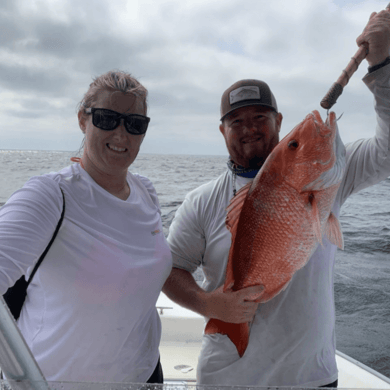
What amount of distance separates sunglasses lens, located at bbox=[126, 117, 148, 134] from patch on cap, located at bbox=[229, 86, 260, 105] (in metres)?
0.51

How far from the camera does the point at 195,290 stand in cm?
204

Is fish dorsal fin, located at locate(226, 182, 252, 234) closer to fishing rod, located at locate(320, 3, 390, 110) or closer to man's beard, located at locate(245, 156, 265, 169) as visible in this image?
man's beard, located at locate(245, 156, 265, 169)

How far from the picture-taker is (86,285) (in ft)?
5.27

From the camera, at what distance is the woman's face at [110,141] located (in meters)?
1.85

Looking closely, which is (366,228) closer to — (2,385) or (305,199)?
(305,199)

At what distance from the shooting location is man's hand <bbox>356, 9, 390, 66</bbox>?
159 cm

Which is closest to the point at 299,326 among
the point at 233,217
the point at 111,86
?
the point at 233,217

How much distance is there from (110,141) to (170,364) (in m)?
2.58

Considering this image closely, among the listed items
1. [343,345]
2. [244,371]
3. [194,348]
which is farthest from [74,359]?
[343,345]

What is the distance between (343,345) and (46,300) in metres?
5.40

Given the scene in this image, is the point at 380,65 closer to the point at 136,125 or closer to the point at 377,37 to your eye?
the point at 377,37

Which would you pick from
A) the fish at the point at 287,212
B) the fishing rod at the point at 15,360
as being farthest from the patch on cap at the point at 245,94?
the fishing rod at the point at 15,360

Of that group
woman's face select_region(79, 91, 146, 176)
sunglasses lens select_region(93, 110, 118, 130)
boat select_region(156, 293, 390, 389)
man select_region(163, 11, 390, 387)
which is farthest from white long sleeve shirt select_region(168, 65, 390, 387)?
boat select_region(156, 293, 390, 389)

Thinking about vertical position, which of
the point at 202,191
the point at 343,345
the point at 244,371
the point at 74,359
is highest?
the point at 202,191
